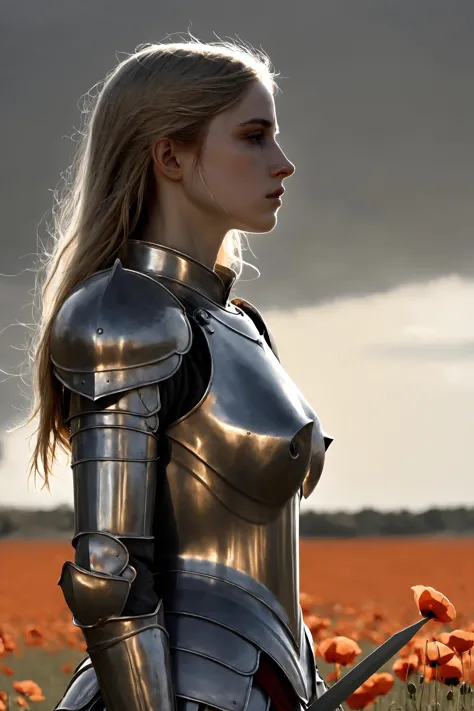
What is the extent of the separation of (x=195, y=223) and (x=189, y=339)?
39cm

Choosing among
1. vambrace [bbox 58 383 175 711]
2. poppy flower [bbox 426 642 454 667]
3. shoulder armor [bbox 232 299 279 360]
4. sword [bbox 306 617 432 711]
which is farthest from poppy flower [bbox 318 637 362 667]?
vambrace [bbox 58 383 175 711]

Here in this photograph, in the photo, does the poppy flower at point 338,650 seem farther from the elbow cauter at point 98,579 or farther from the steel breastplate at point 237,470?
the elbow cauter at point 98,579

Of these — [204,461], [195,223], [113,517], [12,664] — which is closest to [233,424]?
[204,461]

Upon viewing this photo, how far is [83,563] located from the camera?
262cm

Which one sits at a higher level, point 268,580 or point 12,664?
point 12,664

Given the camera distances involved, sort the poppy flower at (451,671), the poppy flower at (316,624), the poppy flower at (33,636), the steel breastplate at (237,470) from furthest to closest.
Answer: the poppy flower at (33,636) → the poppy flower at (316,624) → the poppy flower at (451,671) → the steel breastplate at (237,470)

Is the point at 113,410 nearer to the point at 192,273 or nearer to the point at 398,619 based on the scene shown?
the point at 192,273

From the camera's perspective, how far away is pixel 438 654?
434 centimetres

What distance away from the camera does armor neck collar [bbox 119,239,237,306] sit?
2.98m

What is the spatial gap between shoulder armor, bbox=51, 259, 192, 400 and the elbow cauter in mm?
292

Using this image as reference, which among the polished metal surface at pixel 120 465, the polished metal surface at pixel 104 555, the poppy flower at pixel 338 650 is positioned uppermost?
the poppy flower at pixel 338 650

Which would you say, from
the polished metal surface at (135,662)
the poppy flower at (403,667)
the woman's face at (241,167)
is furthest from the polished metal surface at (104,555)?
the poppy flower at (403,667)

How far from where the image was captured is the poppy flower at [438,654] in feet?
14.3

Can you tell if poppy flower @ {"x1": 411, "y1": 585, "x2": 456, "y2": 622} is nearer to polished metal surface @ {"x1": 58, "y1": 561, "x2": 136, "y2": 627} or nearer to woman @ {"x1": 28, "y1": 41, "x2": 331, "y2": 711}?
woman @ {"x1": 28, "y1": 41, "x2": 331, "y2": 711}
